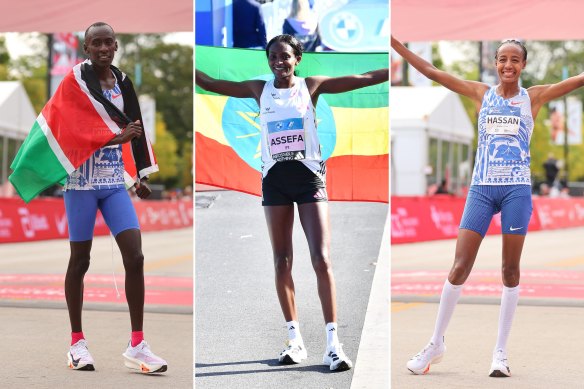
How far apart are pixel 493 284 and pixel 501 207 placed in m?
7.12

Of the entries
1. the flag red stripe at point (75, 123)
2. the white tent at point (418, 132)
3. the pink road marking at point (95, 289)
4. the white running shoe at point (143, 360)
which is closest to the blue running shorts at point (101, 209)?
the flag red stripe at point (75, 123)

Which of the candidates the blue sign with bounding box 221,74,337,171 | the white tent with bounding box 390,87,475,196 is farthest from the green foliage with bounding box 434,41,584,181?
the blue sign with bounding box 221,74,337,171

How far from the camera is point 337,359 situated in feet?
16.5

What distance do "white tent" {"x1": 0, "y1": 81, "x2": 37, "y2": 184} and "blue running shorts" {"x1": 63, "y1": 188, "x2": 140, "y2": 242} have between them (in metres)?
20.1

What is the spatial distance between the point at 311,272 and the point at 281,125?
0.71 metres

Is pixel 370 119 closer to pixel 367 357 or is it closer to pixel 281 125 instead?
pixel 281 125

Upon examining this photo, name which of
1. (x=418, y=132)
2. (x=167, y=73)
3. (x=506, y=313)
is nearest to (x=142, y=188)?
(x=506, y=313)

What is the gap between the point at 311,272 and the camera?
525cm

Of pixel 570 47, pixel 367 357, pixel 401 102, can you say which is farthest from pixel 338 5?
pixel 570 47

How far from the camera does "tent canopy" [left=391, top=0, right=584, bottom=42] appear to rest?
828 cm

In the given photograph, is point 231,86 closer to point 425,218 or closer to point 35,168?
point 35,168

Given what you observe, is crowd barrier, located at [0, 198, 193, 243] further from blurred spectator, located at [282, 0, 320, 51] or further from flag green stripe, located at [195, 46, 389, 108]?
blurred spectator, located at [282, 0, 320, 51]

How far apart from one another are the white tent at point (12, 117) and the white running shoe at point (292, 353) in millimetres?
22287

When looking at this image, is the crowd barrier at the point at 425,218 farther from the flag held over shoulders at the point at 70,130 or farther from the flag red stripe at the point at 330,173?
the flag red stripe at the point at 330,173
